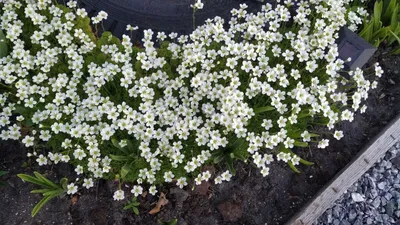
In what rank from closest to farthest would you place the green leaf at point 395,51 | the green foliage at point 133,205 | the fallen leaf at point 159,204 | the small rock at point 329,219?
the green foliage at point 133,205, the fallen leaf at point 159,204, the small rock at point 329,219, the green leaf at point 395,51

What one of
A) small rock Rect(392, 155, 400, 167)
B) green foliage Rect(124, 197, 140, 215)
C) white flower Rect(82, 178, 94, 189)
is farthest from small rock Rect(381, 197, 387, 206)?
white flower Rect(82, 178, 94, 189)

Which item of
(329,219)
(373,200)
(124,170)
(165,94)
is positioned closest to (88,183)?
(124,170)

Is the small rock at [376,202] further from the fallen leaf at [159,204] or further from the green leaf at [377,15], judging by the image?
the fallen leaf at [159,204]

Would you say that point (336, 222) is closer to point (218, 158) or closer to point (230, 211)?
point (230, 211)

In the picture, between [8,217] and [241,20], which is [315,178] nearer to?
[241,20]

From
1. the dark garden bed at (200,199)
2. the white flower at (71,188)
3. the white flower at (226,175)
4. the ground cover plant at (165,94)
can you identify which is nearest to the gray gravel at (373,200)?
the dark garden bed at (200,199)

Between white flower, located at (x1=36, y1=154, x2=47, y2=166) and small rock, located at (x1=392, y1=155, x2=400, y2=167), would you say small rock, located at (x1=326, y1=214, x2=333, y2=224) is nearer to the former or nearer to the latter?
small rock, located at (x1=392, y1=155, x2=400, y2=167)
